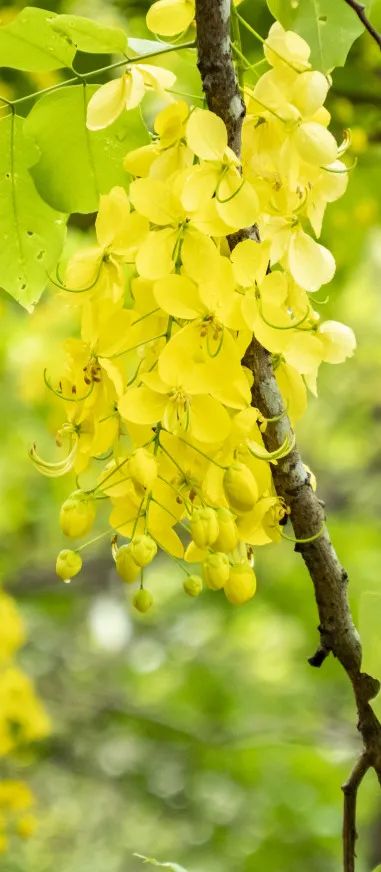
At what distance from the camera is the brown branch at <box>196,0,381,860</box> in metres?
0.79

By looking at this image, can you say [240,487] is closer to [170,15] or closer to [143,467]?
[143,467]

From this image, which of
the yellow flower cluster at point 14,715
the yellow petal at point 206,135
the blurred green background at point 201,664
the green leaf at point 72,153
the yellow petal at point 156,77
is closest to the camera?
the yellow petal at point 206,135

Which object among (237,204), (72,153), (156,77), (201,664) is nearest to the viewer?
(237,204)

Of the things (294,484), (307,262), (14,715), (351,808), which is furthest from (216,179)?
(14,715)

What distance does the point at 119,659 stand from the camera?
17.0ft

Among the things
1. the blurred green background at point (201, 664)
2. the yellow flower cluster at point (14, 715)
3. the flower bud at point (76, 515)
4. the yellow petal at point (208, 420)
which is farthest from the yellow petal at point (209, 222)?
the yellow flower cluster at point (14, 715)

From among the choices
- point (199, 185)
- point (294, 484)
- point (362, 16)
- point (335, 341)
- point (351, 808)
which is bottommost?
point (351, 808)

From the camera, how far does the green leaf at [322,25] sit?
911mm

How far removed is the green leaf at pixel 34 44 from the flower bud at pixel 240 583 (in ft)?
1.40

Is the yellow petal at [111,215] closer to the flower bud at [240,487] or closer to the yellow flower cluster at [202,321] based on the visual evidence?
the yellow flower cluster at [202,321]

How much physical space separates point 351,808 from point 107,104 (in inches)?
22.0

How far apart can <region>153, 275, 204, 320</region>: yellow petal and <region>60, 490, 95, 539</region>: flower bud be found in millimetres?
166

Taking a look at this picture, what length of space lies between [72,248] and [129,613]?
272cm

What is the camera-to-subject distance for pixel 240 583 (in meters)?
0.87
